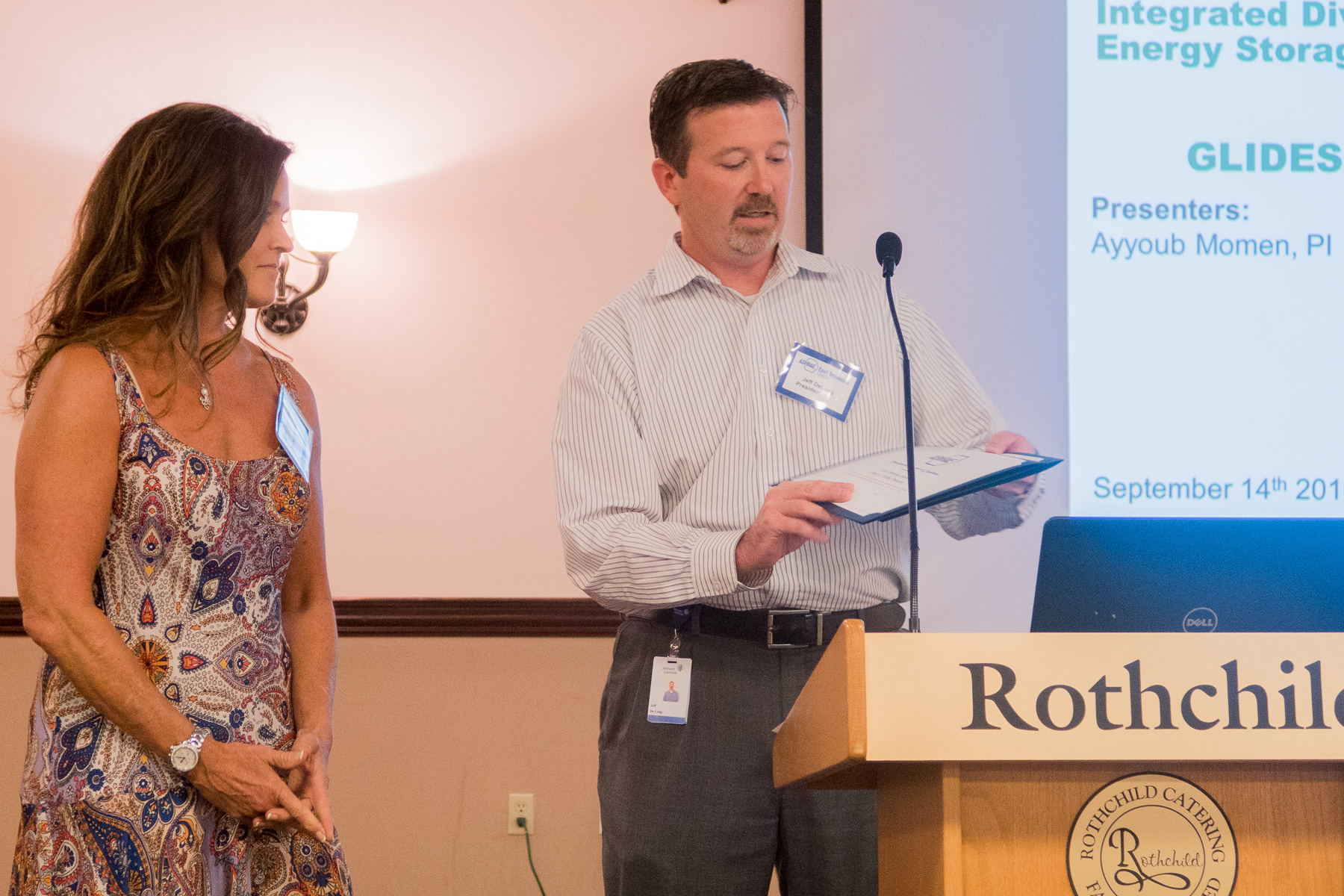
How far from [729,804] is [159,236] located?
107cm

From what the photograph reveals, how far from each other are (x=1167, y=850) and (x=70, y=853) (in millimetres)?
1118

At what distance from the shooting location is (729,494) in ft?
5.64

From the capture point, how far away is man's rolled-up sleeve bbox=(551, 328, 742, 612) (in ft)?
5.10

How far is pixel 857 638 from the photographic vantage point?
0.93 meters

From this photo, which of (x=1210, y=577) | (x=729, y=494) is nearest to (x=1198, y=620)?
(x=1210, y=577)

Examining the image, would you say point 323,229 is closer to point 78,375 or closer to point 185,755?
point 78,375

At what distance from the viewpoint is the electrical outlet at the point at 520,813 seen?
296 centimetres

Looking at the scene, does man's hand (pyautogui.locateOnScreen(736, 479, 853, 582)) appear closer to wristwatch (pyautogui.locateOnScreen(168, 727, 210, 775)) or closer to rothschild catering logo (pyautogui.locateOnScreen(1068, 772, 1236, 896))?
rothschild catering logo (pyautogui.locateOnScreen(1068, 772, 1236, 896))

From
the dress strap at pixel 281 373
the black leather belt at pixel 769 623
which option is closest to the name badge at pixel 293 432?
the dress strap at pixel 281 373

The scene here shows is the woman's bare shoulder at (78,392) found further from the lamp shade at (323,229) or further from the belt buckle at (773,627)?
the lamp shade at (323,229)

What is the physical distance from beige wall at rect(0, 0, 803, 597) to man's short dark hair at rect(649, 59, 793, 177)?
115cm

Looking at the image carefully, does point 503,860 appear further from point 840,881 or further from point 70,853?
point 70,853

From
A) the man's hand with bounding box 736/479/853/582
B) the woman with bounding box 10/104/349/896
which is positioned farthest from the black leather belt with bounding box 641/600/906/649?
the woman with bounding box 10/104/349/896

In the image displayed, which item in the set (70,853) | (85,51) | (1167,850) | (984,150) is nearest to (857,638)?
(1167,850)
